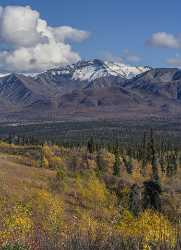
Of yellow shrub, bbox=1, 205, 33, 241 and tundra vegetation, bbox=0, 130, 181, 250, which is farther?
yellow shrub, bbox=1, 205, 33, 241

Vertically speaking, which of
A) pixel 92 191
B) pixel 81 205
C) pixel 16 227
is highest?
pixel 16 227

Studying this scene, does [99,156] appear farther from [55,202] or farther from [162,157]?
[55,202]

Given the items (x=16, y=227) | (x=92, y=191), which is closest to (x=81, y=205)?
(x=92, y=191)

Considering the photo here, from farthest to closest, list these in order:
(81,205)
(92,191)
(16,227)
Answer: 1. (92,191)
2. (81,205)
3. (16,227)

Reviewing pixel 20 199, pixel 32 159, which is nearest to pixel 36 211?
pixel 20 199

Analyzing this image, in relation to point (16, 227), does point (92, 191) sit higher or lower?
lower

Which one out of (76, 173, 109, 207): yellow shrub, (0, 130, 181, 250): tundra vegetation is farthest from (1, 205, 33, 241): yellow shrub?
(76, 173, 109, 207): yellow shrub

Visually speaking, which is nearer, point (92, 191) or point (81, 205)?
point (81, 205)

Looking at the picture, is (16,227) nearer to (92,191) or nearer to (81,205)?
(81,205)

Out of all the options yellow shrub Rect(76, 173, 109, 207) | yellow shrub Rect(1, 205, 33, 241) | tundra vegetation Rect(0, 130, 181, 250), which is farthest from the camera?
yellow shrub Rect(76, 173, 109, 207)

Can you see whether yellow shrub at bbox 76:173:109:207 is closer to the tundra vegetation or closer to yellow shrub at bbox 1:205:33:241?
Result: the tundra vegetation

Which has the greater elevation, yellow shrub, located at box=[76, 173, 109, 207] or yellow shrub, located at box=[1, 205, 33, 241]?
yellow shrub, located at box=[1, 205, 33, 241]

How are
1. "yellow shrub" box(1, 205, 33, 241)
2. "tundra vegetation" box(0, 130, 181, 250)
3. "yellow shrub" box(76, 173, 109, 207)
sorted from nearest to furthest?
"tundra vegetation" box(0, 130, 181, 250) → "yellow shrub" box(1, 205, 33, 241) → "yellow shrub" box(76, 173, 109, 207)

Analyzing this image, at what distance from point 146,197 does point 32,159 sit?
177 feet
